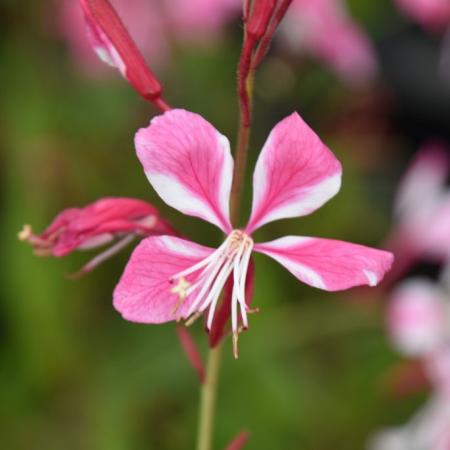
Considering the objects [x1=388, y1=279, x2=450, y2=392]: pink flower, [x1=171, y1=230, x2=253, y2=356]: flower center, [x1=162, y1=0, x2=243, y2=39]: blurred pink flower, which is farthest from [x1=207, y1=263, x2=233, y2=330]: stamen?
[x1=162, y1=0, x2=243, y2=39]: blurred pink flower

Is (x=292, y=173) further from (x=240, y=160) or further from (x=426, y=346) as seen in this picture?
(x=426, y=346)

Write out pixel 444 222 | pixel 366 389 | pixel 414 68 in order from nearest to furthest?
1. pixel 444 222
2. pixel 366 389
3. pixel 414 68

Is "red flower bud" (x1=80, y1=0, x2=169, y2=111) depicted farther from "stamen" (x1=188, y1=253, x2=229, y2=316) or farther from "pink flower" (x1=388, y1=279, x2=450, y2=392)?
"pink flower" (x1=388, y1=279, x2=450, y2=392)

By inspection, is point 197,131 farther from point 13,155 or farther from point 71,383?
point 13,155

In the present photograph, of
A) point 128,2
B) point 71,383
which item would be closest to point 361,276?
point 71,383

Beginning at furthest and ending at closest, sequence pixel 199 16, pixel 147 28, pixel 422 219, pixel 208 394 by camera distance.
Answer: pixel 147 28 → pixel 199 16 → pixel 422 219 → pixel 208 394

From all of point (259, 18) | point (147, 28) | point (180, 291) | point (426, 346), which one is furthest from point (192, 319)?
point (147, 28)

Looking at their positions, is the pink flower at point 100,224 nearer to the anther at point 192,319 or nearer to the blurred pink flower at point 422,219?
the anther at point 192,319
